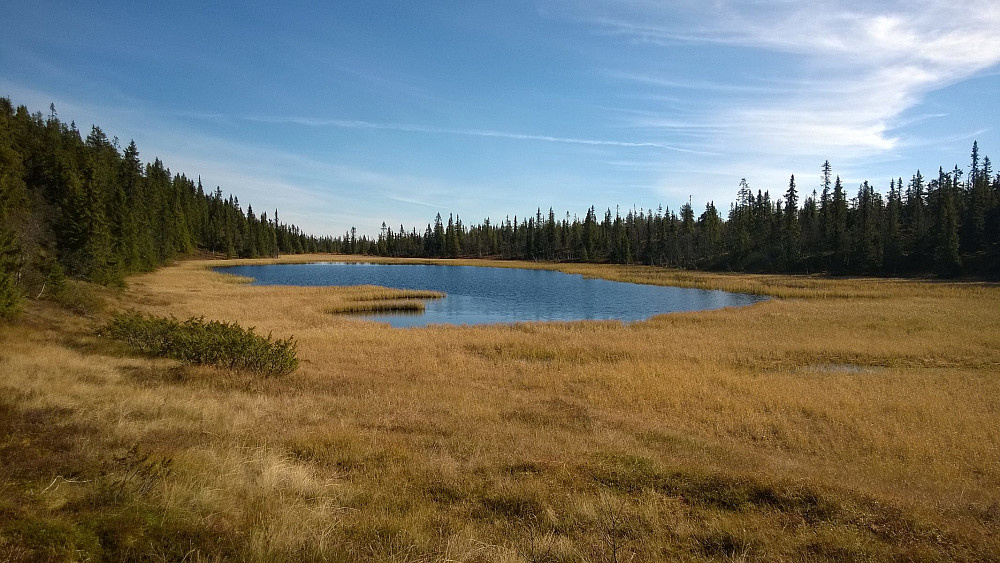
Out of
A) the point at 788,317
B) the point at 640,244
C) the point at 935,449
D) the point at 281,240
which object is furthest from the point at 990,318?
the point at 281,240

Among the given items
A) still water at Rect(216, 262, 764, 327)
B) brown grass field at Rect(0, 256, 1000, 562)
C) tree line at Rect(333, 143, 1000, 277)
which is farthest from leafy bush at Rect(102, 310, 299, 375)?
tree line at Rect(333, 143, 1000, 277)

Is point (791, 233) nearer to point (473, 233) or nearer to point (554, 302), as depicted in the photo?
point (554, 302)

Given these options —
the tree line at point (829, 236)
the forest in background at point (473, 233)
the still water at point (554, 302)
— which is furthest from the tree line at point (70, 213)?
the tree line at point (829, 236)

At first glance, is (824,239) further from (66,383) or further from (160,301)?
(66,383)

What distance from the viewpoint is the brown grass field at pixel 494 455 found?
580 centimetres

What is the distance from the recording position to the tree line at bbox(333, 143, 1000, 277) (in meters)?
78.2

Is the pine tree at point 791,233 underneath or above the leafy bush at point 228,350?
above

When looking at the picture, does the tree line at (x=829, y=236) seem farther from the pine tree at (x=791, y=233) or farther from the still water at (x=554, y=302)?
the still water at (x=554, y=302)

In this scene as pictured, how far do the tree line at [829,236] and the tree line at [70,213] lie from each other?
9915 centimetres

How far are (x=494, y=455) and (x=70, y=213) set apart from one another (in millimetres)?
47760

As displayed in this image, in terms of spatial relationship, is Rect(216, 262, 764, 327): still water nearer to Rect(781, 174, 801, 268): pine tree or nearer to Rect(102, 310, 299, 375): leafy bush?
Rect(102, 310, 299, 375): leafy bush

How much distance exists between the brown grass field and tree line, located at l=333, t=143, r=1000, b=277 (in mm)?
71166

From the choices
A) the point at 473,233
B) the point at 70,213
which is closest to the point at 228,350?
the point at 70,213

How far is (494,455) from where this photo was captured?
9633mm
